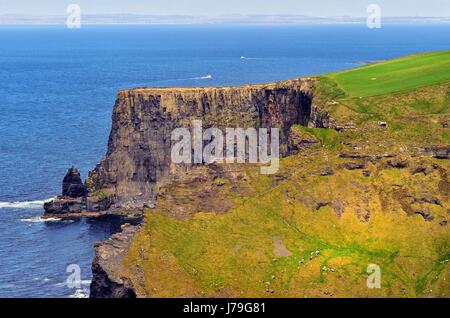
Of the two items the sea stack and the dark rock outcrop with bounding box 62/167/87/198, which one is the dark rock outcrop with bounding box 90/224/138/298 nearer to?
A: the sea stack

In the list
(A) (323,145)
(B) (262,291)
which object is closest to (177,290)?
(B) (262,291)

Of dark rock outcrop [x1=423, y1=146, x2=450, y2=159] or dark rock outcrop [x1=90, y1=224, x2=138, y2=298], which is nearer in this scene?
dark rock outcrop [x1=90, y1=224, x2=138, y2=298]

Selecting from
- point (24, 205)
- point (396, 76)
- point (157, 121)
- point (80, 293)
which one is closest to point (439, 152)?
point (396, 76)

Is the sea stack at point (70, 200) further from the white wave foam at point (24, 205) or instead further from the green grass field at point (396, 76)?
the green grass field at point (396, 76)

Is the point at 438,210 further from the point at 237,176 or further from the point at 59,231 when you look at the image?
the point at 59,231

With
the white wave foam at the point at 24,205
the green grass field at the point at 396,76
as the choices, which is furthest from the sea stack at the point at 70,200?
the green grass field at the point at 396,76

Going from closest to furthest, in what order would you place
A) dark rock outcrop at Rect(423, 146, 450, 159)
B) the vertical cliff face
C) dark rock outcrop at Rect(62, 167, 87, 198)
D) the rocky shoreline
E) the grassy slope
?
the grassy slope < dark rock outcrop at Rect(423, 146, 450, 159) < the rocky shoreline < the vertical cliff face < dark rock outcrop at Rect(62, 167, 87, 198)

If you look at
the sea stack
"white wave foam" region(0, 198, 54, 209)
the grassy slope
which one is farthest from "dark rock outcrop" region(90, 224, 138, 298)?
"white wave foam" region(0, 198, 54, 209)

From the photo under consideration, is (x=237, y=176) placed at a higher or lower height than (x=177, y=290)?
higher
